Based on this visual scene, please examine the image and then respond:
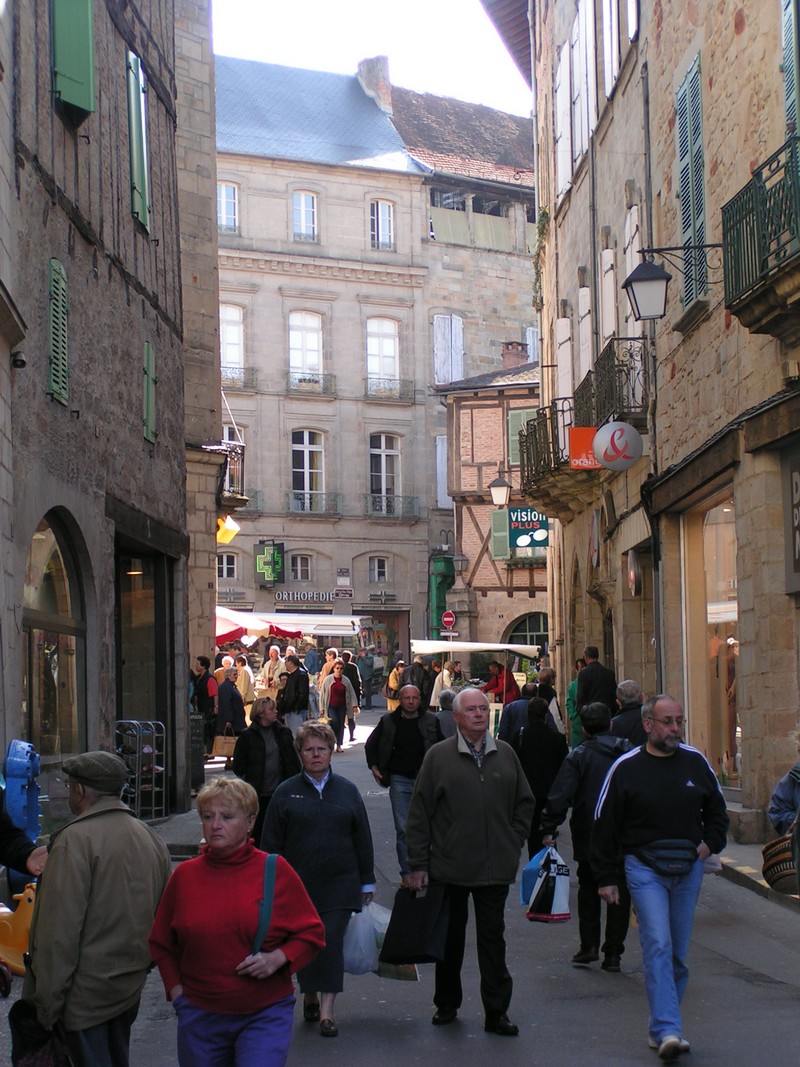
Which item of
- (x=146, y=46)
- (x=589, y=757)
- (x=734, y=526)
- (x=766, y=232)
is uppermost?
(x=146, y=46)

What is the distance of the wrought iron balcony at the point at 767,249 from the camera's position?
11.2 m

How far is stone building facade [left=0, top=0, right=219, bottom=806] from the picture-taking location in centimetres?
1082

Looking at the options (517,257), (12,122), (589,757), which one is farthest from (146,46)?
(517,257)

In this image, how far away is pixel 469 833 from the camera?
7.33 metres

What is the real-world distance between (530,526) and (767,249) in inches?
844

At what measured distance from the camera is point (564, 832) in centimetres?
1521

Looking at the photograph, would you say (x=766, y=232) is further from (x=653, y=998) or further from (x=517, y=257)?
(x=517, y=257)

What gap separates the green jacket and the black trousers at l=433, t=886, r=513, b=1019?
82 mm

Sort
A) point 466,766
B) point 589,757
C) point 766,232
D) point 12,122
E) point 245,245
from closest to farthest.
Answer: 1. point 466,766
2. point 589,757
3. point 12,122
4. point 766,232
5. point 245,245

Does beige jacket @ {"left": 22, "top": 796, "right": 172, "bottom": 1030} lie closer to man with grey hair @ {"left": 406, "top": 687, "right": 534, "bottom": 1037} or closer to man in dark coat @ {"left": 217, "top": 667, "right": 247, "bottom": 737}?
man with grey hair @ {"left": 406, "top": 687, "right": 534, "bottom": 1037}

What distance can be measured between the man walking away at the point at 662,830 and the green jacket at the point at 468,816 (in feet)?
1.54

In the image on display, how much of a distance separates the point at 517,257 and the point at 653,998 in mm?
49233

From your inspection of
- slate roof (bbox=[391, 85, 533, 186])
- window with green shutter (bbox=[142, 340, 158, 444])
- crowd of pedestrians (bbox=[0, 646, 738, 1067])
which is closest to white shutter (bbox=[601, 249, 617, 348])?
window with green shutter (bbox=[142, 340, 158, 444])

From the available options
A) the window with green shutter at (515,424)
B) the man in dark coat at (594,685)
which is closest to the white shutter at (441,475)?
the window with green shutter at (515,424)
